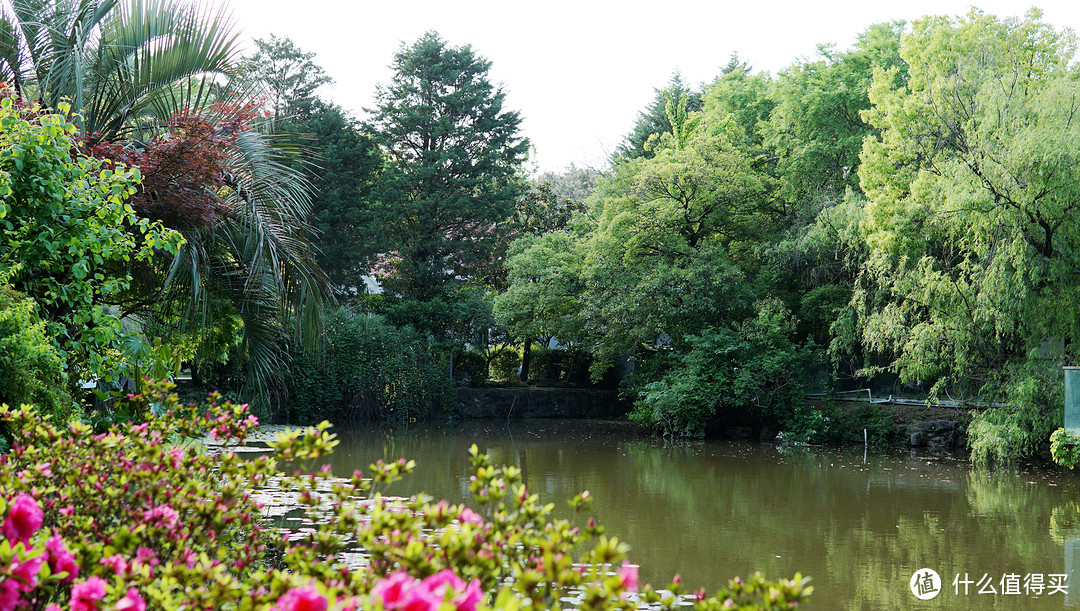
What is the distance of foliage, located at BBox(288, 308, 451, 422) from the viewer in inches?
922

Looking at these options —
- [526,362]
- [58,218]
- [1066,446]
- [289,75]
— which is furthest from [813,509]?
[289,75]

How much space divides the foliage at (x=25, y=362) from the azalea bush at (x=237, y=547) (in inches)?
72.9

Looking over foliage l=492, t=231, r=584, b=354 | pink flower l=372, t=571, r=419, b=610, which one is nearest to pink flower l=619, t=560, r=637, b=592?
pink flower l=372, t=571, r=419, b=610

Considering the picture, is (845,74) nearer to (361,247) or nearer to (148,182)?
(361,247)

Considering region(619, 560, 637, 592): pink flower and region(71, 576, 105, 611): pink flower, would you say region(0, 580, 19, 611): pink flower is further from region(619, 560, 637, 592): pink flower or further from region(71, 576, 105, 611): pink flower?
region(619, 560, 637, 592): pink flower

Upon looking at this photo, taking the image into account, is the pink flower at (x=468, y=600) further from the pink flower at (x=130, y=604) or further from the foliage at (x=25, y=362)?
the foliage at (x=25, y=362)

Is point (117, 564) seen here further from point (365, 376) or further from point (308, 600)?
point (365, 376)

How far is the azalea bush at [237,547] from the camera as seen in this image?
1.95 meters

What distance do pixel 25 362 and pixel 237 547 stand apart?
8.96 feet

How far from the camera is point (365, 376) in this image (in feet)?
78.9

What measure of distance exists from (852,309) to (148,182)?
A: 15.3 m

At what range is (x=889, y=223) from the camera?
1733cm

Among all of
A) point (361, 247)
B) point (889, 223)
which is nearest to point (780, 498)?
point (889, 223)

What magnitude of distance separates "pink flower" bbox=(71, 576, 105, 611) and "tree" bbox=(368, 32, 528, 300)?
26233mm
